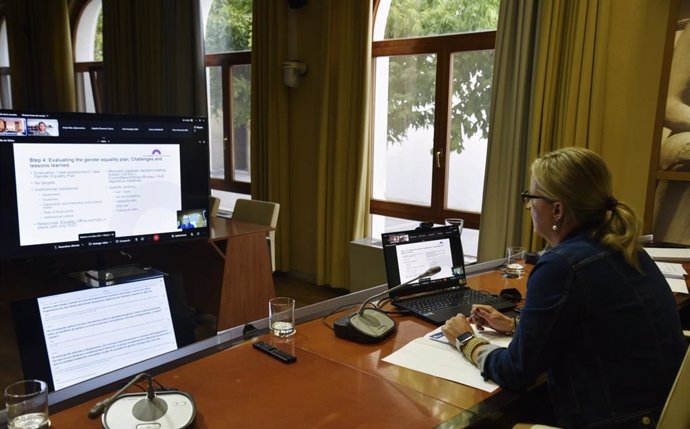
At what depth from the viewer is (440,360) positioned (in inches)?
55.0

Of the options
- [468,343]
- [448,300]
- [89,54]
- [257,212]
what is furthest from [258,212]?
[89,54]

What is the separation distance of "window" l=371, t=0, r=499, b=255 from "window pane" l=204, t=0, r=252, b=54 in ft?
5.28

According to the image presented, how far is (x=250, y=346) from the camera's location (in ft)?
4.80

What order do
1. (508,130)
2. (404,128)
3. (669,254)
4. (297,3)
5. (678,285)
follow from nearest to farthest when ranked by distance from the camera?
(678,285)
(669,254)
(508,130)
(404,128)
(297,3)

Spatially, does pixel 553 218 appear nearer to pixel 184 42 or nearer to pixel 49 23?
pixel 184 42

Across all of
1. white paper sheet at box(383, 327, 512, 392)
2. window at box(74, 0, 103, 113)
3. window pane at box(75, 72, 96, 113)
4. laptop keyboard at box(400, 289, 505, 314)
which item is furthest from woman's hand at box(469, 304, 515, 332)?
window pane at box(75, 72, 96, 113)

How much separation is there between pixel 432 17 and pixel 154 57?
3.25 metres

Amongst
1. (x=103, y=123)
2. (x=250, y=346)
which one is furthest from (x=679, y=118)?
(x=103, y=123)

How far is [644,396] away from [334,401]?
72 centimetres

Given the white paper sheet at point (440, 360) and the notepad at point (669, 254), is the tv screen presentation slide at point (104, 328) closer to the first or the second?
the white paper sheet at point (440, 360)

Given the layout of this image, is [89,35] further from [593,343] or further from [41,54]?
[593,343]

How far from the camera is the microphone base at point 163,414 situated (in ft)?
3.32

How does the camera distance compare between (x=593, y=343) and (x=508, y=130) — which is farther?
(x=508, y=130)

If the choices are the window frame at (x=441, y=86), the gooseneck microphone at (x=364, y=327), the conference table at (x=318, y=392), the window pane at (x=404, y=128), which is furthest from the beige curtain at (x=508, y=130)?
the conference table at (x=318, y=392)
